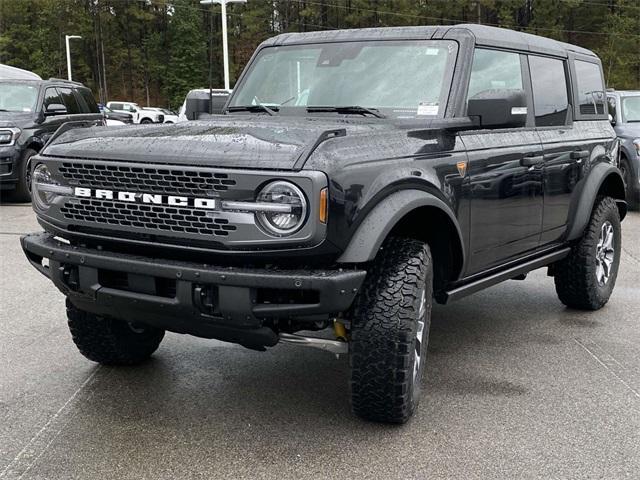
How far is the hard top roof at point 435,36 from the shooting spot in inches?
173

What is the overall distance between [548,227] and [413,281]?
5.91 ft

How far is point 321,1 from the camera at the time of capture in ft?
212

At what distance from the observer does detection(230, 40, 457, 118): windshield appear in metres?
4.13

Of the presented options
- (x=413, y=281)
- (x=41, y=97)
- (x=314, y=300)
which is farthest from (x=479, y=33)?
(x=41, y=97)

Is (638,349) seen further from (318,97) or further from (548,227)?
(318,97)

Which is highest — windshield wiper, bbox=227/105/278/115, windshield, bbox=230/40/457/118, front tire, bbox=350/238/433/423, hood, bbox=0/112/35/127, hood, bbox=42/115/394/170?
windshield, bbox=230/40/457/118

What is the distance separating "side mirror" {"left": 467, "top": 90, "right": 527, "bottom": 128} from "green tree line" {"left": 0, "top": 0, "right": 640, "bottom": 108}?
5272 centimetres

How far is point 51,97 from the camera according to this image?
492 inches

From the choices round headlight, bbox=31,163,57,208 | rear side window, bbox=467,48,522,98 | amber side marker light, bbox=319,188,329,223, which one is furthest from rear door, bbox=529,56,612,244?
round headlight, bbox=31,163,57,208

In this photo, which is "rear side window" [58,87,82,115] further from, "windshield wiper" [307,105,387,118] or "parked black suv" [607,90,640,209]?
"windshield wiper" [307,105,387,118]

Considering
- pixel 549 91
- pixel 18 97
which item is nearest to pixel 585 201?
pixel 549 91

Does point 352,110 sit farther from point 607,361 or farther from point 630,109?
point 630,109

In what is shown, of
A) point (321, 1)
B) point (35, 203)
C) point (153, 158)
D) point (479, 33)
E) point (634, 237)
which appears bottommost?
point (634, 237)

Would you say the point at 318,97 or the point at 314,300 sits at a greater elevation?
the point at 318,97
